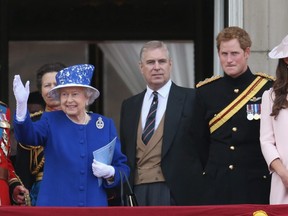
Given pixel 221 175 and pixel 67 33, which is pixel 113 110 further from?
pixel 221 175

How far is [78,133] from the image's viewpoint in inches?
316

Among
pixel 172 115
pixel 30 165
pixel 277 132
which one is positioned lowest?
pixel 30 165

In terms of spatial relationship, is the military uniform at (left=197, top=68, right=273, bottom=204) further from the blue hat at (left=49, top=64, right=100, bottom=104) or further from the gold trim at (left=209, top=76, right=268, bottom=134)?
the blue hat at (left=49, top=64, right=100, bottom=104)

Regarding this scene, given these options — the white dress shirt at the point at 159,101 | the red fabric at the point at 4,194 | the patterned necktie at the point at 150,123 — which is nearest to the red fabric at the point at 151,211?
the red fabric at the point at 4,194

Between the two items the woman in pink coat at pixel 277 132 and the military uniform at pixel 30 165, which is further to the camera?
the military uniform at pixel 30 165

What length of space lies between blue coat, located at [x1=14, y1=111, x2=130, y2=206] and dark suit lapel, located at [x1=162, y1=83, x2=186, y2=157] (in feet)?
1.98

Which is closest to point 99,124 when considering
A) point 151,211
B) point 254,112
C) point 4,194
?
point 4,194

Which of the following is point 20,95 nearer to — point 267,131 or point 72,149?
point 72,149

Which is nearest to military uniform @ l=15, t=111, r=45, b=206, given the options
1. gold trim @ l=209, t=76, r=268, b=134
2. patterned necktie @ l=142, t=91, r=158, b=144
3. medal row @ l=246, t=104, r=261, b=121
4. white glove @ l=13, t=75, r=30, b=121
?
patterned necktie @ l=142, t=91, r=158, b=144

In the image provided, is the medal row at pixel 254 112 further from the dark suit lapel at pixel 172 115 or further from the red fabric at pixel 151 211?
the red fabric at pixel 151 211

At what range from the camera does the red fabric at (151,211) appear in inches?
292

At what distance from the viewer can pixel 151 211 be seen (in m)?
7.46

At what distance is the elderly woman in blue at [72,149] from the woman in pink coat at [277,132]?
3.29ft

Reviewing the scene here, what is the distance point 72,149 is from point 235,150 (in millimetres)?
1200
